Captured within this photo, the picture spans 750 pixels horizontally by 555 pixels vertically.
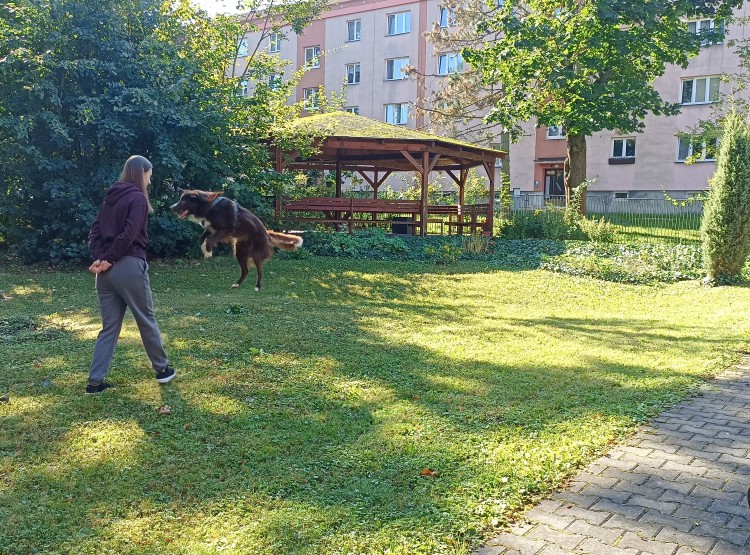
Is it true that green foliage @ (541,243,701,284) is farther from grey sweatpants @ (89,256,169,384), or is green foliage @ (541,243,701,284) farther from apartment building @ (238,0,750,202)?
grey sweatpants @ (89,256,169,384)

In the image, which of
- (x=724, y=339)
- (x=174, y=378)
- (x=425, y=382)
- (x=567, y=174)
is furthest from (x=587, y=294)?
(x=567, y=174)

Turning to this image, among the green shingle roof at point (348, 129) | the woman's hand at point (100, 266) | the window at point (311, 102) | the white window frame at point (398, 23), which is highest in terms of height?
the white window frame at point (398, 23)

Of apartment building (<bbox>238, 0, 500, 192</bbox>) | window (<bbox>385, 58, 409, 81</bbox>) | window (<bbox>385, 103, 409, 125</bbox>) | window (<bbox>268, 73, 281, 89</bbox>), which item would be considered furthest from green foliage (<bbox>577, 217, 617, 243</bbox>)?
window (<bbox>385, 58, 409, 81</bbox>)

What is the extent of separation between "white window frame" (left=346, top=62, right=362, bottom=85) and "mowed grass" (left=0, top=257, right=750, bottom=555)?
3602 centimetres

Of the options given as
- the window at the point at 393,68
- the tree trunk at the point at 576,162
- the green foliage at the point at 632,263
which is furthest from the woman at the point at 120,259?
the window at the point at 393,68

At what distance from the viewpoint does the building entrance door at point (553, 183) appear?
4009 centimetres

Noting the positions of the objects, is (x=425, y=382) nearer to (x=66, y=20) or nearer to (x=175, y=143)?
(x=175, y=143)

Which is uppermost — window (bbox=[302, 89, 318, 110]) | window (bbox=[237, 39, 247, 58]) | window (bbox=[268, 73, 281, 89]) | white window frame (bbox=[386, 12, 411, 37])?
white window frame (bbox=[386, 12, 411, 37])

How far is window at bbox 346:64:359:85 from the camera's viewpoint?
4422 centimetres

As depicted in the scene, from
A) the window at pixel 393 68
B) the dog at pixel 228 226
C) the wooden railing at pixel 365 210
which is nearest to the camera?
the dog at pixel 228 226

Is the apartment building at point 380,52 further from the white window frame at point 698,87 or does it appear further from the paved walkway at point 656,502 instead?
the paved walkway at point 656,502

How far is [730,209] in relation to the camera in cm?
1392

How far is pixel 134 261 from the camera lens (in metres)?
5.55

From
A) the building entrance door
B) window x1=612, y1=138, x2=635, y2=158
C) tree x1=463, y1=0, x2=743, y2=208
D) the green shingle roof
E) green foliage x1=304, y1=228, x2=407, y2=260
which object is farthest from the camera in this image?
the building entrance door
